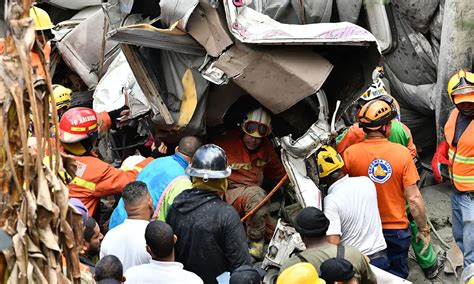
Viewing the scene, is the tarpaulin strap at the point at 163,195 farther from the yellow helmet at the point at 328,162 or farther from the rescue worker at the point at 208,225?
the yellow helmet at the point at 328,162

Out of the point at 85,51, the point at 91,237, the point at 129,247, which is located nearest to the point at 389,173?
the point at 129,247

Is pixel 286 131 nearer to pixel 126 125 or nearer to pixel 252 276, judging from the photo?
pixel 126 125

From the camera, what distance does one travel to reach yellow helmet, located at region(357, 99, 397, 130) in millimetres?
7668

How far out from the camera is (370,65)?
7.67 meters

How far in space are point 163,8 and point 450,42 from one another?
2.65 metres

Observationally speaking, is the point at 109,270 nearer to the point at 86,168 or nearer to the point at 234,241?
the point at 234,241

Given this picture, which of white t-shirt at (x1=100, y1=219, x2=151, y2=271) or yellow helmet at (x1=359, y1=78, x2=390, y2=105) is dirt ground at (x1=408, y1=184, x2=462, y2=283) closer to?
yellow helmet at (x1=359, y1=78, x2=390, y2=105)

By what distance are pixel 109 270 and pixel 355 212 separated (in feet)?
8.04

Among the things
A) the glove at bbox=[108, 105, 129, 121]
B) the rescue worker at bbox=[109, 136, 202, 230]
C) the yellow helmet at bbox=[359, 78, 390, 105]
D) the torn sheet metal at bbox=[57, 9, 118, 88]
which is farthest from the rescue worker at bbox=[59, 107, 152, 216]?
the torn sheet metal at bbox=[57, 9, 118, 88]

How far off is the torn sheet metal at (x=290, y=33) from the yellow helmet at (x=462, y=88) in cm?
83

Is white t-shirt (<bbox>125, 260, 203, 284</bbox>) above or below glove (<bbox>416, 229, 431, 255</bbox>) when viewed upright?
above

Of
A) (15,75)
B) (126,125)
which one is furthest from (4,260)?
(126,125)

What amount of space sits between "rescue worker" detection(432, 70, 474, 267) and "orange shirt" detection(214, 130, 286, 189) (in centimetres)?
147

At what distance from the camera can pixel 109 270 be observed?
5.25 meters
